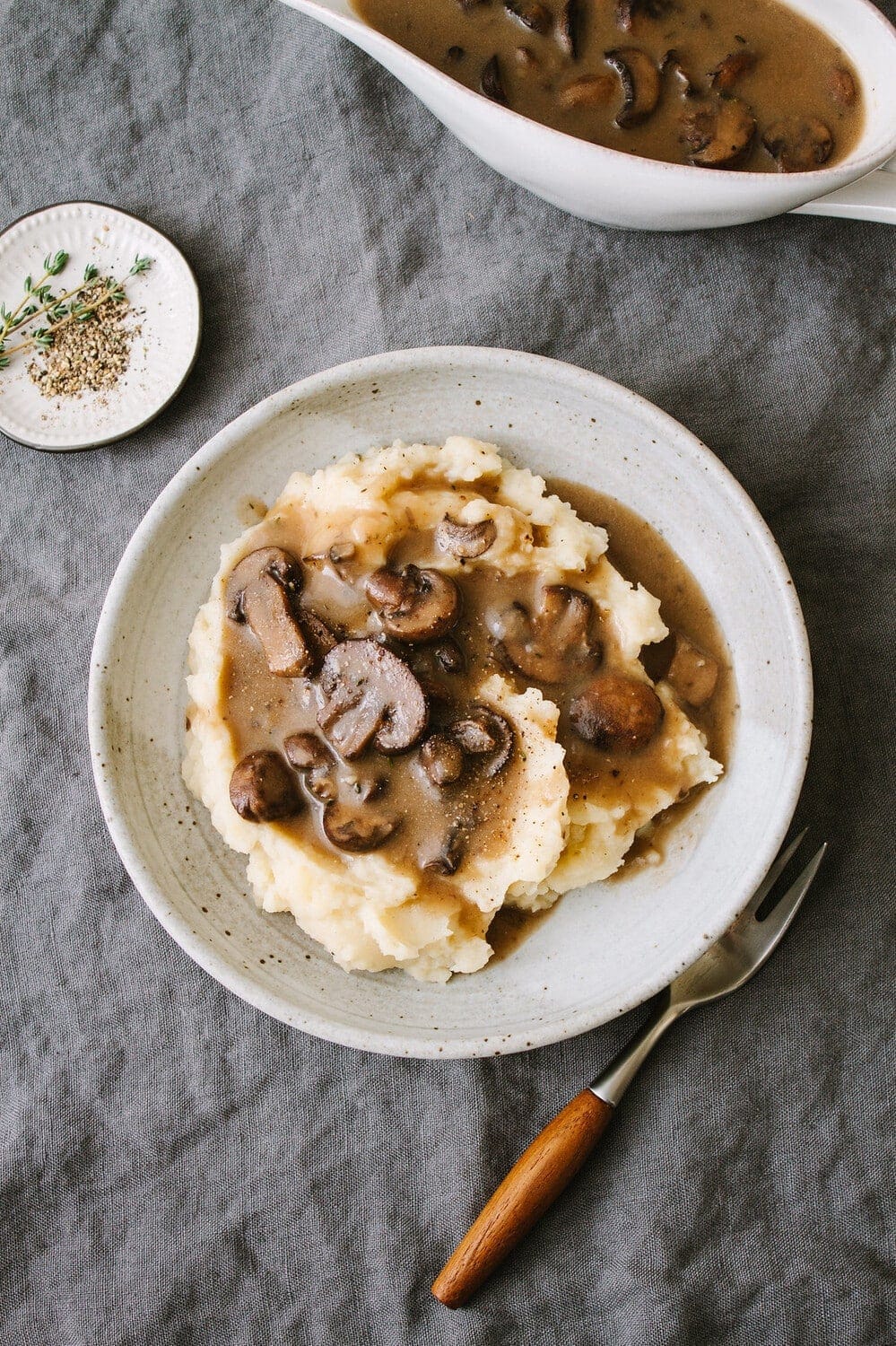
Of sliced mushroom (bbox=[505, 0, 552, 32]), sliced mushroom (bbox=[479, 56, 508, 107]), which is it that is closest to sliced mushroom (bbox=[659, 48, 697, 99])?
sliced mushroom (bbox=[505, 0, 552, 32])

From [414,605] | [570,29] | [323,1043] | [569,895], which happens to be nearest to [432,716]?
[414,605]

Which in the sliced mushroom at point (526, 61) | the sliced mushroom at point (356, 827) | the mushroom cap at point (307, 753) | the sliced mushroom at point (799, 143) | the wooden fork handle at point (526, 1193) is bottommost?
the wooden fork handle at point (526, 1193)

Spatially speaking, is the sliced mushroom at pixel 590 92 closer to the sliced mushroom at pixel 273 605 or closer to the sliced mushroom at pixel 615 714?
the sliced mushroom at pixel 273 605

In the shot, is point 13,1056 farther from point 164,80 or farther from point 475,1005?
point 164,80

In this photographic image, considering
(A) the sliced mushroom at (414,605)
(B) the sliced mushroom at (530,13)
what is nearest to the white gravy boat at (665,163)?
(B) the sliced mushroom at (530,13)

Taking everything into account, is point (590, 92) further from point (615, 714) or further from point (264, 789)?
point (264, 789)

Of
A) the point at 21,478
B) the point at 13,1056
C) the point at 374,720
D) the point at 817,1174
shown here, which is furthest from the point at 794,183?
the point at 13,1056

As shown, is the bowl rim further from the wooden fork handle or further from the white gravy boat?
the wooden fork handle
